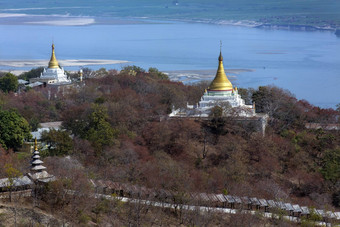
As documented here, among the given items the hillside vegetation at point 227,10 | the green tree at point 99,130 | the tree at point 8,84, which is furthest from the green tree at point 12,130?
the hillside vegetation at point 227,10

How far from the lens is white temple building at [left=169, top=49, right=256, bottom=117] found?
31.0 meters

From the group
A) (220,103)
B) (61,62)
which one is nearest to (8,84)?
(220,103)

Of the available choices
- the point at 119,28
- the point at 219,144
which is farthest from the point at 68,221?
the point at 119,28

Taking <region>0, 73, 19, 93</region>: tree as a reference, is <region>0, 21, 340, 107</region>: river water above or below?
below

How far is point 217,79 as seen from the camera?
3288 centimetres

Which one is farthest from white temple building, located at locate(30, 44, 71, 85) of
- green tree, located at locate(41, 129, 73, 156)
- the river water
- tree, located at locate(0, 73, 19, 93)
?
green tree, located at locate(41, 129, 73, 156)

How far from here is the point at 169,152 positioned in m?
28.6

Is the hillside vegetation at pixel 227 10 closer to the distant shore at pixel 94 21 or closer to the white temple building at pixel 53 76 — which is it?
the distant shore at pixel 94 21

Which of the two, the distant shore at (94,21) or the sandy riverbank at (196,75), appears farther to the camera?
the distant shore at (94,21)

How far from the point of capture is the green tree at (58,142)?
26498 mm

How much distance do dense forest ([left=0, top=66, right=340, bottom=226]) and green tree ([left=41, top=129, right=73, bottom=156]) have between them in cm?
4

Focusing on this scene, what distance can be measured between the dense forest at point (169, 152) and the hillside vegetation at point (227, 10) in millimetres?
99685

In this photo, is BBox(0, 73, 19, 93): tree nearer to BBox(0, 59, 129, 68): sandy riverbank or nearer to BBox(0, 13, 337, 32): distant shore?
BBox(0, 59, 129, 68): sandy riverbank

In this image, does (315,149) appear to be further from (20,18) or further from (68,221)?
(20,18)
